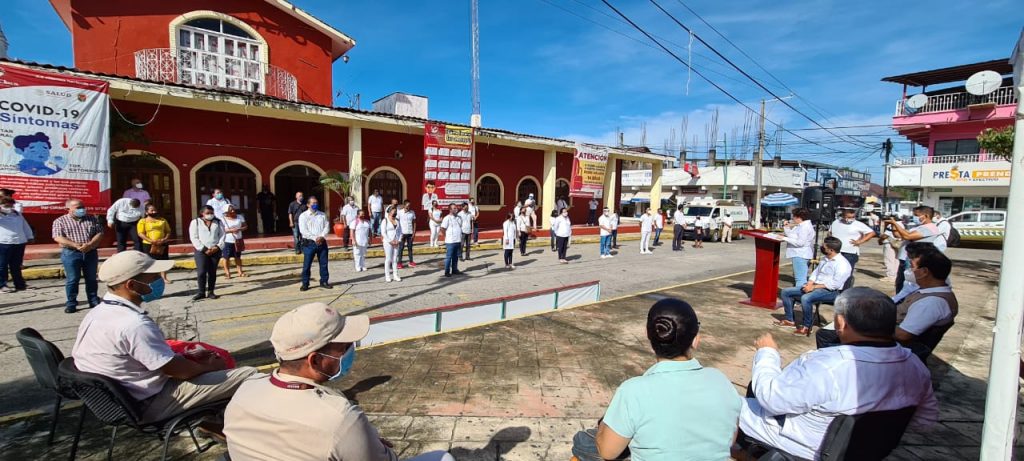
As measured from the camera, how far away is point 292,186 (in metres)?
14.1

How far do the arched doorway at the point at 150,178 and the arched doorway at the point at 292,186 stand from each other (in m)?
2.60

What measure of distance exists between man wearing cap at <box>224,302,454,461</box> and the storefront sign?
3243cm

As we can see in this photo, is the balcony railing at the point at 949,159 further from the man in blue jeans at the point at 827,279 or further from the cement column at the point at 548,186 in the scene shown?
the man in blue jeans at the point at 827,279

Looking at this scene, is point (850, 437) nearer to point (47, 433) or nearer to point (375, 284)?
point (47, 433)

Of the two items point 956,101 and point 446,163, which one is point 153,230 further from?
point 956,101

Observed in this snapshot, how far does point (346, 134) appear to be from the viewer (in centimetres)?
1470

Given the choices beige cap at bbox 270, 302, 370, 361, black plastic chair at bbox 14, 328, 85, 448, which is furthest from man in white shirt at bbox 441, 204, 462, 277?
beige cap at bbox 270, 302, 370, 361

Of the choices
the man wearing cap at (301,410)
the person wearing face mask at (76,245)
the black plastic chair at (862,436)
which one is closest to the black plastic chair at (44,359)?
the man wearing cap at (301,410)

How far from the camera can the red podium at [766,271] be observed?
6645mm

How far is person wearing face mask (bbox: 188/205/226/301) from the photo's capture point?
22.1 feet

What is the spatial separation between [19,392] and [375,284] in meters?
5.05

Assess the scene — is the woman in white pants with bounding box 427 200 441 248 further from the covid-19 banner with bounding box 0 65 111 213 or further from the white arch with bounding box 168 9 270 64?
the white arch with bounding box 168 9 270 64

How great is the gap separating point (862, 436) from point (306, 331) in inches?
96.1

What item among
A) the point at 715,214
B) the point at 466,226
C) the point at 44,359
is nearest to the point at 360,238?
the point at 466,226
